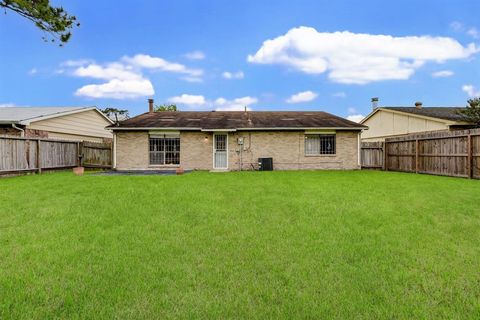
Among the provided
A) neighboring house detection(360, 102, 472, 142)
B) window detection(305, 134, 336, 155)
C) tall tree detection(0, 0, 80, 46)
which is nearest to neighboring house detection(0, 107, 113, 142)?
tall tree detection(0, 0, 80, 46)

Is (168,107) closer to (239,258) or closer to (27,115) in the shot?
(27,115)

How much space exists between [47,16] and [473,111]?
863 inches

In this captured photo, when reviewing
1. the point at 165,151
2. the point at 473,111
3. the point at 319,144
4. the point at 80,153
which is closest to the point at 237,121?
the point at 165,151

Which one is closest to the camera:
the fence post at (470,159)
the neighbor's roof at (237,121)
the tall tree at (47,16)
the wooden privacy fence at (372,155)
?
the tall tree at (47,16)

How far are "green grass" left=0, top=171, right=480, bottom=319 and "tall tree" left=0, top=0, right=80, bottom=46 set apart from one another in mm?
4984

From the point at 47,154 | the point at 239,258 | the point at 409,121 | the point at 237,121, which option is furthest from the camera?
the point at 409,121

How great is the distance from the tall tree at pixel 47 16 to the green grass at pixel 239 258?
4984 mm

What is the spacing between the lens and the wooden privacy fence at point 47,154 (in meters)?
13.6

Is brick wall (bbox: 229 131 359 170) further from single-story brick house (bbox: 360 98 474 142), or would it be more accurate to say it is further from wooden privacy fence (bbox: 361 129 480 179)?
single-story brick house (bbox: 360 98 474 142)

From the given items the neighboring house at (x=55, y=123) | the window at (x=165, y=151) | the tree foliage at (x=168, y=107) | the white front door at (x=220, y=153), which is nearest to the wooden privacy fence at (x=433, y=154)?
the white front door at (x=220, y=153)

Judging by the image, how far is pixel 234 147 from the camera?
18188 mm

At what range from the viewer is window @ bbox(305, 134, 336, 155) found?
1838 centimetres

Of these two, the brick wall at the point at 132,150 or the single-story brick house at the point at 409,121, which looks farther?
the single-story brick house at the point at 409,121

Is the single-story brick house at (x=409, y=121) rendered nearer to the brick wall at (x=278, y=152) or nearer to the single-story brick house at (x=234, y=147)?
the single-story brick house at (x=234, y=147)
